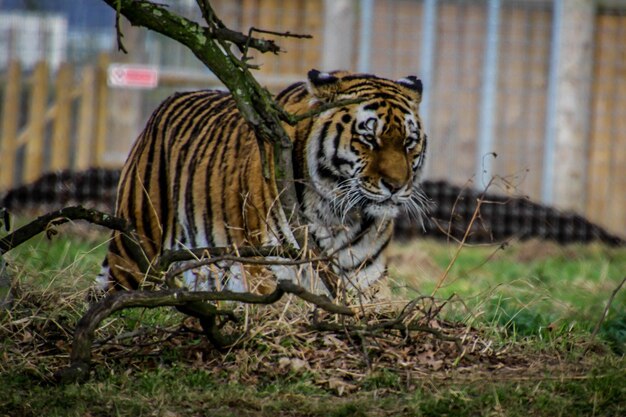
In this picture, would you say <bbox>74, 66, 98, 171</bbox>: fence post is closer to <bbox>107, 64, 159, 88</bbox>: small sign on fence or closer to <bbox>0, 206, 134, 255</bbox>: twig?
<bbox>107, 64, 159, 88</bbox>: small sign on fence

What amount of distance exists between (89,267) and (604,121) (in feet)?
28.8

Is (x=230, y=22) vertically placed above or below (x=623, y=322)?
above

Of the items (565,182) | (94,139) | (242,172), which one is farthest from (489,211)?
(242,172)

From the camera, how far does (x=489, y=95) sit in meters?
12.6

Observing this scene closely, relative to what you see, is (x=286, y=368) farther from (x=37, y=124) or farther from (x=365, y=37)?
(x=37, y=124)

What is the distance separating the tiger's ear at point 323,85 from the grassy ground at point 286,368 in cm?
100

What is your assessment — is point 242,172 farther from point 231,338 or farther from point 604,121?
point 604,121

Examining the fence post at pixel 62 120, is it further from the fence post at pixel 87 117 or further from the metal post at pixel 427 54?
the metal post at pixel 427 54

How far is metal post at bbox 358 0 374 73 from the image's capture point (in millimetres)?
12156

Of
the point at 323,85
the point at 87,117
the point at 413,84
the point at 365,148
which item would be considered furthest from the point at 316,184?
the point at 87,117

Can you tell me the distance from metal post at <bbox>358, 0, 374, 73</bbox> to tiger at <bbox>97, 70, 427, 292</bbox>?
6.38 meters

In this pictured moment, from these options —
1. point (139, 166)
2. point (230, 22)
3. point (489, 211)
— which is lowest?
point (489, 211)

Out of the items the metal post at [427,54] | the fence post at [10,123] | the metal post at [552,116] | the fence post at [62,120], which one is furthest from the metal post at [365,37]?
the fence post at [10,123]

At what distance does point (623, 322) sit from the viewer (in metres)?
5.55
